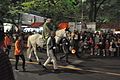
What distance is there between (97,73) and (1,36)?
11.8 m

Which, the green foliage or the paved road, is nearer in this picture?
the paved road

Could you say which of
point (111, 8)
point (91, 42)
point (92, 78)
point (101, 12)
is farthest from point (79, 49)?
point (101, 12)

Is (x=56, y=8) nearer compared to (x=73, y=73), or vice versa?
(x=73, y=73)

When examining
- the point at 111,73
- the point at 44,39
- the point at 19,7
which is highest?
the point at 19,7

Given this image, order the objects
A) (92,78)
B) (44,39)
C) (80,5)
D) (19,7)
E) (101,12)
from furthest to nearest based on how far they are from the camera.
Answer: (101,12) < (80,5) < (19,7) < (44,39) < (92,78)

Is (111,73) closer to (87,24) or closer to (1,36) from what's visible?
(1,36)

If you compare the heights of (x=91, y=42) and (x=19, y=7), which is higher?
(x=19, y=7)

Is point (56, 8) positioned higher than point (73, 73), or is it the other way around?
point (56, 8)

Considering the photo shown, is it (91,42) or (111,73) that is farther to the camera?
(91,42)

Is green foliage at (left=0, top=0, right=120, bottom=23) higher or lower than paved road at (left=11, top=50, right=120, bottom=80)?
higher

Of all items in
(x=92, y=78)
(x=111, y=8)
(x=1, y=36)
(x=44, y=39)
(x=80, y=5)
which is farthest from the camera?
(x=111, y=8)

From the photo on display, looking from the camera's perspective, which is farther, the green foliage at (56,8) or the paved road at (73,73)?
the green foliage at (56,8)

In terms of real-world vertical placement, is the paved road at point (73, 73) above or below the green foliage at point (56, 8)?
below

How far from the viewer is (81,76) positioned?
1356 centimetres
